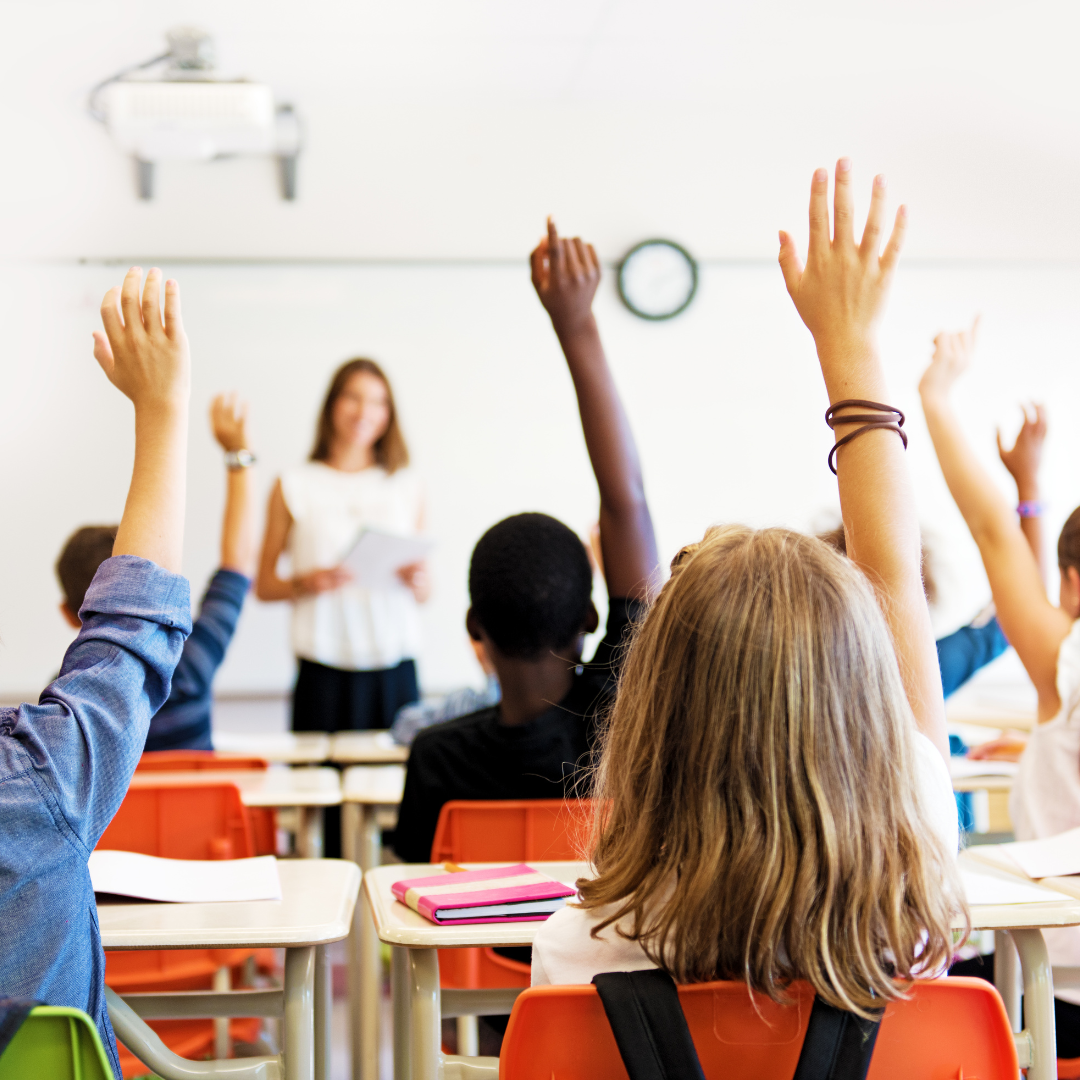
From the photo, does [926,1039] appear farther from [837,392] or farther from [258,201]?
[258,201]

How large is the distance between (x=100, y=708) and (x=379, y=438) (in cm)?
261

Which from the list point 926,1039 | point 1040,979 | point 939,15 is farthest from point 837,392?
point 939,15

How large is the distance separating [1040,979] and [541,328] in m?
3.30

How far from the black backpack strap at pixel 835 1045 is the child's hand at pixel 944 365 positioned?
126 centimetres

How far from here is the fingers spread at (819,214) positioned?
1085mm

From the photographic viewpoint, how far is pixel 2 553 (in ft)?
13.0

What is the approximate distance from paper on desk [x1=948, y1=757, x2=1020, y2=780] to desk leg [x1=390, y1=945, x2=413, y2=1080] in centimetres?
123

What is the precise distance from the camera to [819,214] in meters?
1.09

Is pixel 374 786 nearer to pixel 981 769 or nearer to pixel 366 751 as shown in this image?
pixel 366 751

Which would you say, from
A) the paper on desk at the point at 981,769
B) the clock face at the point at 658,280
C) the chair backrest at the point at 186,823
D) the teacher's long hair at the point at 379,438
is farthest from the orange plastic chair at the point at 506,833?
the clock face at the point at 658,280

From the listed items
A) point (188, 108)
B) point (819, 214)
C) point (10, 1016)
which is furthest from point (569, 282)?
point (188, 108)

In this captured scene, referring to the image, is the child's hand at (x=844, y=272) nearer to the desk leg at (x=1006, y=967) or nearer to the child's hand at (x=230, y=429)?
the desk leg at (x=1006, y=967)

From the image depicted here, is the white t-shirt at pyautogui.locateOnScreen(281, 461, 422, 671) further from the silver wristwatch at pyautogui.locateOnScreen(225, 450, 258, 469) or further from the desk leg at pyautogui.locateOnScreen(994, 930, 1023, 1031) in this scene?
the desk leg at pyautogui.locateOnScreen(994, 930, 1023, 1031)

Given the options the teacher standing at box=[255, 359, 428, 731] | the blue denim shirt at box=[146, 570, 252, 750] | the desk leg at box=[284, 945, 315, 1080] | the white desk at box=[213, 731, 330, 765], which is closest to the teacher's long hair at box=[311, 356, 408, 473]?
the teacher standing at box=[255, 359, 428, 731]
